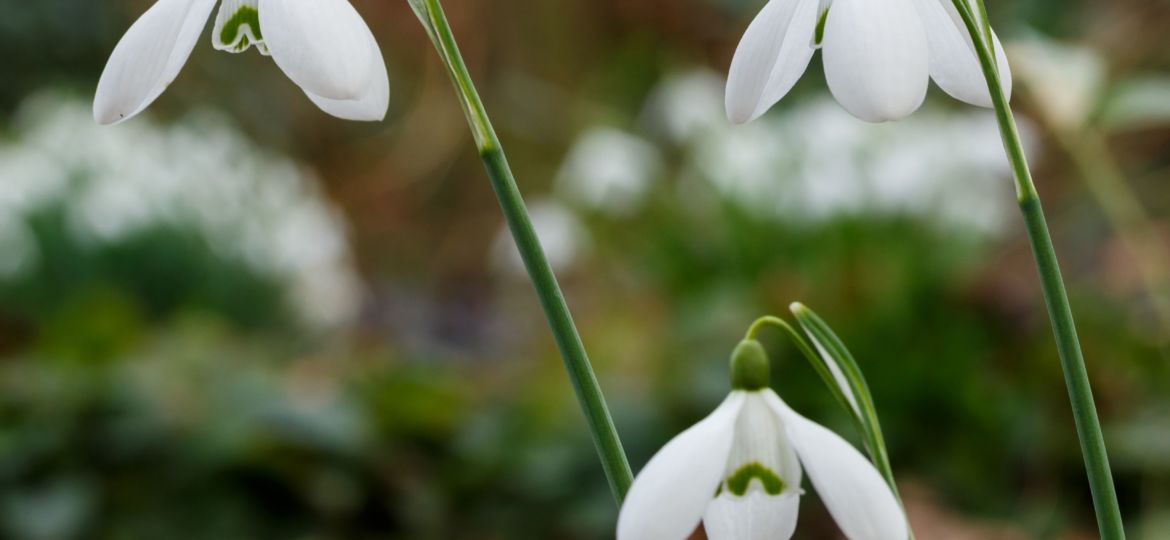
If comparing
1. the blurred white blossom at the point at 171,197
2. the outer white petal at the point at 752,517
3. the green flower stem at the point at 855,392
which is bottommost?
the outer white petal at the point at 752,517

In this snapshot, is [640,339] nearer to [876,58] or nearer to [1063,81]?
[1063,81]

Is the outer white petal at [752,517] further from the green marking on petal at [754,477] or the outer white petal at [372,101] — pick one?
the outer white petal at [372,101]

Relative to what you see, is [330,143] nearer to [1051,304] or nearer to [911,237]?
[911,237]

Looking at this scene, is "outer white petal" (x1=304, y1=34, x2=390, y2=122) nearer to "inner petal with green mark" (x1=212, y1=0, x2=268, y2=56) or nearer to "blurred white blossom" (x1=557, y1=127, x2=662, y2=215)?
"inner petal with green mark" (x1=212, y1=0, x2=268, y2=56)

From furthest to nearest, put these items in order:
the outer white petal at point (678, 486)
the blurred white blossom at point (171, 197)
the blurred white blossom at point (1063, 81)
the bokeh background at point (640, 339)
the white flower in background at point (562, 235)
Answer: the blurred white blossom at point (171, 197) → the white flower in background at point (562, 235) → the bokeh background at point (640, 339) → the blurred white blossom at point (1063, 81) → the outer white petal at point (678, 486)

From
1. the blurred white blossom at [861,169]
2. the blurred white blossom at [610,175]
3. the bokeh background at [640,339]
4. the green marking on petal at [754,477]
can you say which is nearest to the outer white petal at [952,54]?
the green marking on petal at [754,477]

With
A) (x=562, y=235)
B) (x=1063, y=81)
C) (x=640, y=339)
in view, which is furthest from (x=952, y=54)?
(x=562, y=235)

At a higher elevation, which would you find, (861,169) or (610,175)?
(610,175)
